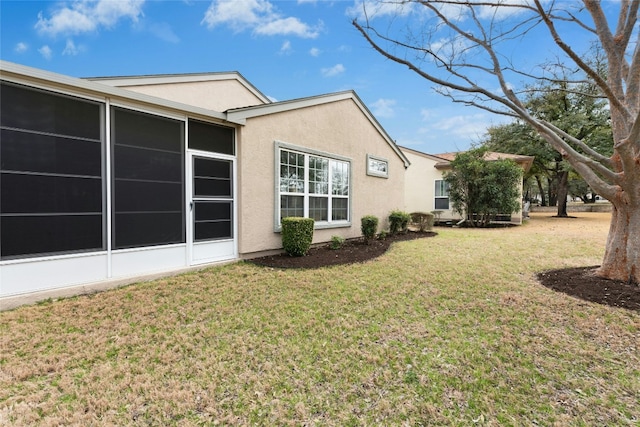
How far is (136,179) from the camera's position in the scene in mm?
5238

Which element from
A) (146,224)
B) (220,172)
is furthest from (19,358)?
(220,172)

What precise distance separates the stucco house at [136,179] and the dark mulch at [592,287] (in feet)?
18.4

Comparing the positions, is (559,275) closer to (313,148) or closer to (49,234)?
(313,148)

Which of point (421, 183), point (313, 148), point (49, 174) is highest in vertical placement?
point (313, 148)

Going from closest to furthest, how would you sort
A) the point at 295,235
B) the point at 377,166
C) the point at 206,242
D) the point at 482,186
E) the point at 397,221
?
the point at 206,242
the point at 295,235
the point at 377,166
the point at 397,221
the point at 482,186

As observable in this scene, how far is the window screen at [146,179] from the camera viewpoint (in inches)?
199

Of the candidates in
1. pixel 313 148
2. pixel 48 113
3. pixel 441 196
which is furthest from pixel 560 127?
pixel 48 113

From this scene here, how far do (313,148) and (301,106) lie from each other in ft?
3.96

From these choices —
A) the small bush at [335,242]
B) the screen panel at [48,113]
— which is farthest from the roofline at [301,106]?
the small bush at [335,242]

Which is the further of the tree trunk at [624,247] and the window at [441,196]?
the window at [441,196]

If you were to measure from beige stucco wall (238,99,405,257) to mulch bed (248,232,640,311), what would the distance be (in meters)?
0.66

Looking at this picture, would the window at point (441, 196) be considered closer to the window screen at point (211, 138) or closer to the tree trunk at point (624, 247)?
the tree trunk at point (624, 247)

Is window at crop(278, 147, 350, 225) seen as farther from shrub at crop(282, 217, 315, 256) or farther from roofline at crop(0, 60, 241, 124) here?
roofline at crop(0, 60, 241, 124)

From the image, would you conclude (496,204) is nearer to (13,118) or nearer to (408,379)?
(408,379)
